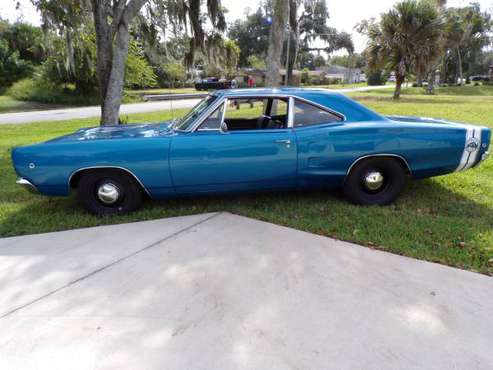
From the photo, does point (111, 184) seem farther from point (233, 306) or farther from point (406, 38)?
point (406, 38)

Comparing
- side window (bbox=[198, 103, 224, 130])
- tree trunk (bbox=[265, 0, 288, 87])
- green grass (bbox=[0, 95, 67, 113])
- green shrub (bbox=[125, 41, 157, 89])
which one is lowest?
side window (bbox=[198, 103, 224, 130])

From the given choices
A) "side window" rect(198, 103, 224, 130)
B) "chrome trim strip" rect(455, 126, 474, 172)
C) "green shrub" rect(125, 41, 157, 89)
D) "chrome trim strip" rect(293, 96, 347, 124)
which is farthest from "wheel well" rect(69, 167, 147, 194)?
"green shrub" rect(125, 41, 157, 89)

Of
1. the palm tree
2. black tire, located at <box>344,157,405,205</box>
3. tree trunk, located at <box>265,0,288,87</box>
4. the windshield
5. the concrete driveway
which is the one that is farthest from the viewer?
the palm tree

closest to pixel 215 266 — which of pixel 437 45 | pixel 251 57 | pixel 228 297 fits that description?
pixel 228 297

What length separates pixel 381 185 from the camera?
423 cm

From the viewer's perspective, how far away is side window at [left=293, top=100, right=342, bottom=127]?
4.04 m

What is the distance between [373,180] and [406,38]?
736 inches

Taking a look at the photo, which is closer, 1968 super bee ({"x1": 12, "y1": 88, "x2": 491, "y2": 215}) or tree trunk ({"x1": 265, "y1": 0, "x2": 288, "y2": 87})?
1968 super bee ({"x1": 12, "y1": 88, "x2": 491, "y2": 215})

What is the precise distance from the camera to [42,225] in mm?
3936

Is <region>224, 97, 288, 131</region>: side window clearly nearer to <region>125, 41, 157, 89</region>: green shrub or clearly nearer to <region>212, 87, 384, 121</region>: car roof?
<region>212, 87, 384, 121</region>: car roof

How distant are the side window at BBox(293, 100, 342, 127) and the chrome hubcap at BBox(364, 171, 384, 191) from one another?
2.34ft

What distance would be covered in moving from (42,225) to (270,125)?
8.91 feet

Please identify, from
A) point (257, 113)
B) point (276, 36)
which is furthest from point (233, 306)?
point (276, 36)

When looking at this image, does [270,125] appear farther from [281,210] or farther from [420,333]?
[420,333]
